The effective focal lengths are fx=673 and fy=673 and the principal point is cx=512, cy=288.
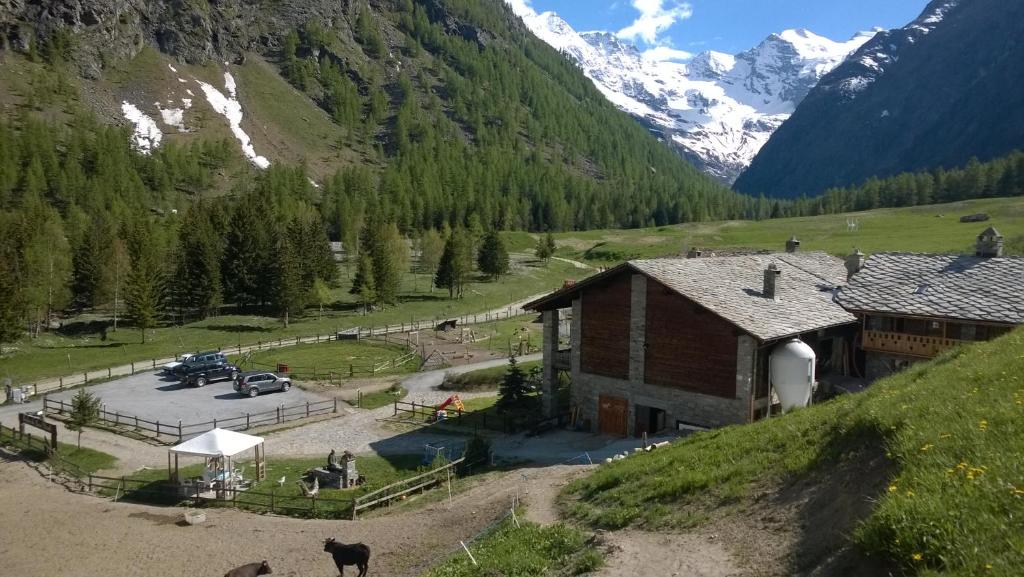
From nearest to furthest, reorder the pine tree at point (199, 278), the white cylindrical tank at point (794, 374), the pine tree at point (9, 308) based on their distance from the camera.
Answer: the white cylindrical tank at point (794, 374)
the pine tree at point (9, 308)
the pine tree at point (199, 278)

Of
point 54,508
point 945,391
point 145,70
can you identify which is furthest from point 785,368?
point 145,70

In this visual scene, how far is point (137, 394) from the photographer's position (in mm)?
44312

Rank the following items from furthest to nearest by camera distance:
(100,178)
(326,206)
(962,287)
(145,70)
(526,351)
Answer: (145,70), (326,206), (100,178), (526,351), (962,287)

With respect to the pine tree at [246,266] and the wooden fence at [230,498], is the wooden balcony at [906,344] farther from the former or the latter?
the pine tree at [246,266]

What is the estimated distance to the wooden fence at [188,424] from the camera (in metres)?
36.0

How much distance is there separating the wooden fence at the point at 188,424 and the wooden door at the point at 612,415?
16862 mm

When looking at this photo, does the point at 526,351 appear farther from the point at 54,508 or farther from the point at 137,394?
the point at 54,508

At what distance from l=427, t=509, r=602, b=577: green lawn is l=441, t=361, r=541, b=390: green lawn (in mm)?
30248

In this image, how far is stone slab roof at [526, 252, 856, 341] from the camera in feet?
98.4

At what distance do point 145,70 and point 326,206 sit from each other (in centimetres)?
7601

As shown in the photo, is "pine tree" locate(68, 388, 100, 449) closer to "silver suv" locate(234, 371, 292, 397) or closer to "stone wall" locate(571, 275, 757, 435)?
"silver suv" locate(234, 371, 292, 397)

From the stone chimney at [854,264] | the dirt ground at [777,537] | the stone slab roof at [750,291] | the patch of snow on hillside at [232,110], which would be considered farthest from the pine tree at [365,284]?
the patch of snow on hillside at [232,110]

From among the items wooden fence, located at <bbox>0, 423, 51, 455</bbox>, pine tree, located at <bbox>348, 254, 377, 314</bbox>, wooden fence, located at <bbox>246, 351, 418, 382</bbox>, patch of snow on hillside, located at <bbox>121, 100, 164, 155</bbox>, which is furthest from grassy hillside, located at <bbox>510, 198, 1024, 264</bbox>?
patch of snow on hillside, located at <bbox>121, 100, 164, 155</bbox>

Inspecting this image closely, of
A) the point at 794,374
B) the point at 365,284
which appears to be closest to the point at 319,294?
the point at 365,284
